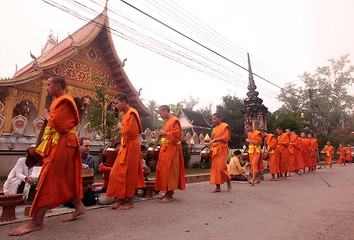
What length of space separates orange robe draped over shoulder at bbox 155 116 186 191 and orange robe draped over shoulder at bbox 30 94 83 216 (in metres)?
1.64

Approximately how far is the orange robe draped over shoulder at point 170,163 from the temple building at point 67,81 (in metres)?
3.60

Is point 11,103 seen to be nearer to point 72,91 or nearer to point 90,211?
point 72,91

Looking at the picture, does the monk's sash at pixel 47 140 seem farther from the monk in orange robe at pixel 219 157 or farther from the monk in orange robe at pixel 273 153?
the monk in orange robe at pixel 273 153

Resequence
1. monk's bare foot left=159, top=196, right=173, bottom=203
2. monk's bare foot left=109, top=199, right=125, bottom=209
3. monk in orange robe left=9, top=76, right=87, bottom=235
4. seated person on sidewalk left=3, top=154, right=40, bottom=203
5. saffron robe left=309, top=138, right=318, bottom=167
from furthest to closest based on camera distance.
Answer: saffron robe left=309, top=138, right=318, bottom=167
monk's bare foot left=159, top=196, right=173, bottom=203
seated person on sidewalk left=3, top=154, right=40, bottom=203
monk's bare foot left=109, top=199, right=125, bottom=209
monk in orange robe left=9, top=76, right=87, bottom=235

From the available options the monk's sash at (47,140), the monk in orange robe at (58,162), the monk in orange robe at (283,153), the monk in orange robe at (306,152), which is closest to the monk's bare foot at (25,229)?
the monk in orange robe at (58,162)

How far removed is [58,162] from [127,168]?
1079mm

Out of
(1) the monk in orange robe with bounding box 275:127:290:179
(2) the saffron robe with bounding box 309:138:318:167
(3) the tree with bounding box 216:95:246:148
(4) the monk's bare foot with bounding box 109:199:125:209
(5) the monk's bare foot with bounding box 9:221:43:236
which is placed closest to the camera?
(5) the monk's bare foot with bounding box 9:221:43:236

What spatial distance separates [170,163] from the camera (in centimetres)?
423

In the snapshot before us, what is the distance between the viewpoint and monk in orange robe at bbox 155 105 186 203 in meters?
4.18

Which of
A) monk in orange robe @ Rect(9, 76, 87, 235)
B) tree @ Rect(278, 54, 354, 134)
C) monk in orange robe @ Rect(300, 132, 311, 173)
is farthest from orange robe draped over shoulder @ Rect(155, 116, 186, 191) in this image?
tree @ Rect(278, 54, 354, 134)

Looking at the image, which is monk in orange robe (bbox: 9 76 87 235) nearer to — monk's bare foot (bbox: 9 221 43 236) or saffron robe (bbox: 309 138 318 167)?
monk's bare foot (bbox: 9 221 43 236)

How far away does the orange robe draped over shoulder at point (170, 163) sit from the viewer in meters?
4.18

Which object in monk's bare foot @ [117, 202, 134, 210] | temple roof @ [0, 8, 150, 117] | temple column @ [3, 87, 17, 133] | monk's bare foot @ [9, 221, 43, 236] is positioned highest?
temple roof @ [0, 8, 150, 117]

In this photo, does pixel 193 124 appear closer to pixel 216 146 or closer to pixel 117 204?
pixel 216 146
